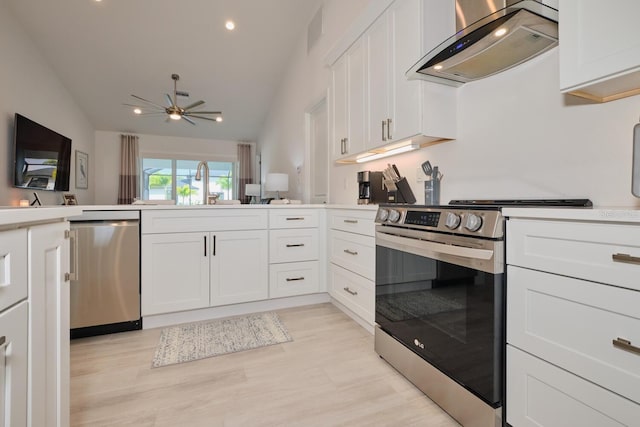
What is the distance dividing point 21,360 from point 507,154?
6.83 ft

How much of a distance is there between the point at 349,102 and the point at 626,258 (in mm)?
2242

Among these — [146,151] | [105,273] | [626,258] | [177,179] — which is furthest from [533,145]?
[146,151]

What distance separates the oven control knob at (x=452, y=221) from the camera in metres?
1.32

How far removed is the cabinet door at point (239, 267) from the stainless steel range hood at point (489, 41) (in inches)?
70.9

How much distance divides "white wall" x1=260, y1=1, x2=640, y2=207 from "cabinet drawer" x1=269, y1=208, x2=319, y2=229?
0.96 metres

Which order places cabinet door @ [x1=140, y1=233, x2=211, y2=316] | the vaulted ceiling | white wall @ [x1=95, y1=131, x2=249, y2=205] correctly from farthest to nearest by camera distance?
white wall @ [x1=95, y1=131, x2=249, y2=205] → the vaulted ceiling → cabinet door @ [x1=140, y1=233, x2=211, y2=316]

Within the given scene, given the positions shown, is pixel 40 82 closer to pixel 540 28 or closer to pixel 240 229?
pixel 240 229

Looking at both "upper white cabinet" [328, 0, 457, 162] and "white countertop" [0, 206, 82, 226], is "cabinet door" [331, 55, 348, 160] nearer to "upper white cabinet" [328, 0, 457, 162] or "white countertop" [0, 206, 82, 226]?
"upper white cabinet" [328, 0, 457, 162]

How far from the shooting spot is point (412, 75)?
1798 mm

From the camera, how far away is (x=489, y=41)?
4.57 ft

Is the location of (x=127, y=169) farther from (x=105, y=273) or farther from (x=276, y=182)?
(x=105, y=273)

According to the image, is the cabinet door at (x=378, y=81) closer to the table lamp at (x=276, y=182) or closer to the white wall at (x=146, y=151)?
the table lamp at (x=276, y=182)

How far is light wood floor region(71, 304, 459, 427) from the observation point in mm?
1385

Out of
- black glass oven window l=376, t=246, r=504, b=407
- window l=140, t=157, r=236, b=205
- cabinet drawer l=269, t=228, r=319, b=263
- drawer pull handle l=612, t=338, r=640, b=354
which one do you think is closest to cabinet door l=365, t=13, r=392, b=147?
black glass oven window l=376, t=246, r=504, b=407
